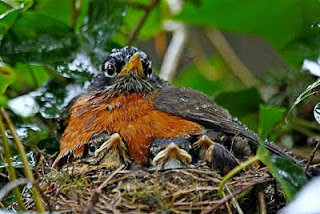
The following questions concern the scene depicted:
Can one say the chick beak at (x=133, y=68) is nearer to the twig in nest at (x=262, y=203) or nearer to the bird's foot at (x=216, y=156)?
the bird's foot at (x=216, y=156)

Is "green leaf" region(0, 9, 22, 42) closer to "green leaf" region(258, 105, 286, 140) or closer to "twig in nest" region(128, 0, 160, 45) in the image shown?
"twig in nest" region(128, 0, 160, 45)

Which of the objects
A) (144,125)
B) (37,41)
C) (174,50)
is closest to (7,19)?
(37,41)

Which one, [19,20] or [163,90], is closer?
[19,20]

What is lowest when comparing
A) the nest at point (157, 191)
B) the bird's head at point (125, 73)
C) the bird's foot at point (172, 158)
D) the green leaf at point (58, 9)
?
the nest at point (157, 191)

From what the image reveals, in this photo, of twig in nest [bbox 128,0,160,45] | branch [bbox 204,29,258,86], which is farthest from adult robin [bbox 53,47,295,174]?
branch [bbox 204,29,258,86]

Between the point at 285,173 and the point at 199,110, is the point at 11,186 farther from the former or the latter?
the point at 199,110

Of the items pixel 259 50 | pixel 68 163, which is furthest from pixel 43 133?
pixel 259 50

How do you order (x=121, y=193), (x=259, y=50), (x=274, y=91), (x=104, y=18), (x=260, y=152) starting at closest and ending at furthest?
(x=260, y=152)
(x=121, y=193)
(x=104, y=18)
(x=274, y=91)
(x=259, y=50)

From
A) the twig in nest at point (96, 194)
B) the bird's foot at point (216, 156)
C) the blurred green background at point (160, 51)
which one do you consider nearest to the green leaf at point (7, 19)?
the blurred green background at point (160, 51)

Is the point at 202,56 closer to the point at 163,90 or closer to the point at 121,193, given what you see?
the point at 163,90
